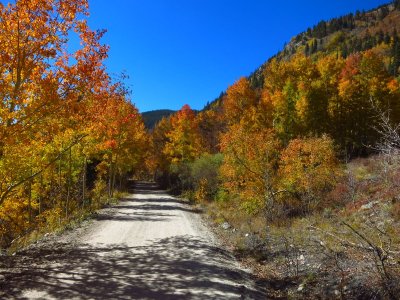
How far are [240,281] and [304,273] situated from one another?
1.63 m

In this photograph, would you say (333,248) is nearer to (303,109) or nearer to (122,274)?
(122,274)

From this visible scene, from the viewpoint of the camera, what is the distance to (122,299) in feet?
24.0

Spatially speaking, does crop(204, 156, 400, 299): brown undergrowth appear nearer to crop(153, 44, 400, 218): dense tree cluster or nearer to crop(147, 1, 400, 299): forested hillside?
crop(147, 1, 400, 299): forested hillside

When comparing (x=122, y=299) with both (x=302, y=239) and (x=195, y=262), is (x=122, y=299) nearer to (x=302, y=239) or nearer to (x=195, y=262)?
(x=195, y=262)

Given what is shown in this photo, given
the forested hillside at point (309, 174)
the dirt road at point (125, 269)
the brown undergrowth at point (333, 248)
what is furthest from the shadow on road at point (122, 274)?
the forested hillside at point (309, 174)

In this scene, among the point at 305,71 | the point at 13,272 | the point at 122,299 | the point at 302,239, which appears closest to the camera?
the point at 122,299

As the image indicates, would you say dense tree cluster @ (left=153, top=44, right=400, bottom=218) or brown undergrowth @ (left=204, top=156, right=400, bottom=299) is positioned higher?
dense tree cluster @ (left=153, top=44, right=400, bottom=218)

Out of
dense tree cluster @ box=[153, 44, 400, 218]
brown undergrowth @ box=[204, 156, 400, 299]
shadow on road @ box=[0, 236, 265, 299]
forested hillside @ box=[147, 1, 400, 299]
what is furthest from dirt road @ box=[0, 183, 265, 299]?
dense tree cluster @ box=[153, 44, 400, 218]

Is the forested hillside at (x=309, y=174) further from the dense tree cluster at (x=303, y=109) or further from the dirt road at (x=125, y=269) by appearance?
the dirt road at (x=125, y=269)

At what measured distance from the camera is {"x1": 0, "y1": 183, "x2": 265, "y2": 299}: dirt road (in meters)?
7.79

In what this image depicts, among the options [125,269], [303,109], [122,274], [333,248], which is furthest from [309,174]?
[303,109]

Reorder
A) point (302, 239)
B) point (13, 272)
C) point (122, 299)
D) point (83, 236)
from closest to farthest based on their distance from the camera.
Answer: point (122, 299), point (13, 272), point (302, 239), point (83, 236)

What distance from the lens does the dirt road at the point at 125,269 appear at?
779 cm

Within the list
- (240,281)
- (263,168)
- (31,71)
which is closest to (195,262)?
(240,281)
